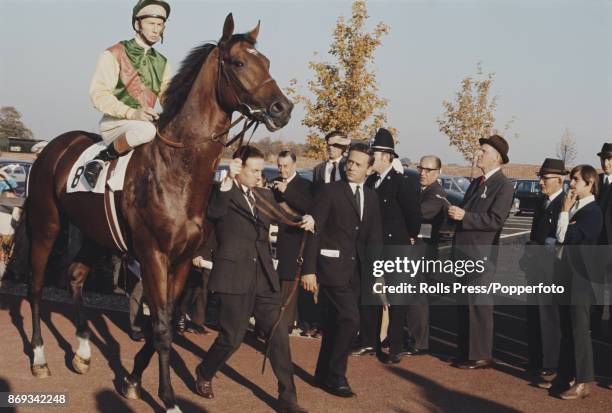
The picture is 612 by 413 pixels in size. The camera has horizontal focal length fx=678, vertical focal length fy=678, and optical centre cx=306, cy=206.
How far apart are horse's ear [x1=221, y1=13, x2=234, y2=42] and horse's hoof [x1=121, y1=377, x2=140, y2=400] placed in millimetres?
2788

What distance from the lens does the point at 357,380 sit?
6.23 m

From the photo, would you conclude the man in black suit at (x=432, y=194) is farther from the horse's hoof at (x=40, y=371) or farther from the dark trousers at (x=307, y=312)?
the horse's hoof at (x=40, y=371)

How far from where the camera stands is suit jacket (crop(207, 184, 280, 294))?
5.30 m

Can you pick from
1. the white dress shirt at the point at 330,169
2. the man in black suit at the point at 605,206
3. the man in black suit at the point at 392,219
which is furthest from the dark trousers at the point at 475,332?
the white dress shirt at the point at 330,169

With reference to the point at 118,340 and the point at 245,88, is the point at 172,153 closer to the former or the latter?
the point at 245,88

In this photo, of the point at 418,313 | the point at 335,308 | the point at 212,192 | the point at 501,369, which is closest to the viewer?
the point at 212,192

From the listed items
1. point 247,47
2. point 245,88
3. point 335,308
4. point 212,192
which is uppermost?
point 247,47

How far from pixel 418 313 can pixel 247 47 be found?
3.60 meters

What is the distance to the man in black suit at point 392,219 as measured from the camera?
7199mm

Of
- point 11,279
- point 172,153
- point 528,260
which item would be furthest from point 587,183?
point 11,279

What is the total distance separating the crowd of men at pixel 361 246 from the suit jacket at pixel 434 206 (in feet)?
0.05

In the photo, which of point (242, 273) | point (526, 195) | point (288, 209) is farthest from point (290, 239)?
point (526, 195)

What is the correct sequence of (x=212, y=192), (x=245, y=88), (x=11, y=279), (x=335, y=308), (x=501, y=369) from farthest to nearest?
1. (x=11, y=279)
2. (x=501, y=369)
3. (x=335, y=308)
4. (x=212, y=192)
5. (x=245, y=88)

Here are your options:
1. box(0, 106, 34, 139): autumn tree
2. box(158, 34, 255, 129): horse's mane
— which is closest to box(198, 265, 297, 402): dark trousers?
box(158, 34, 255, 129): horse's mane
